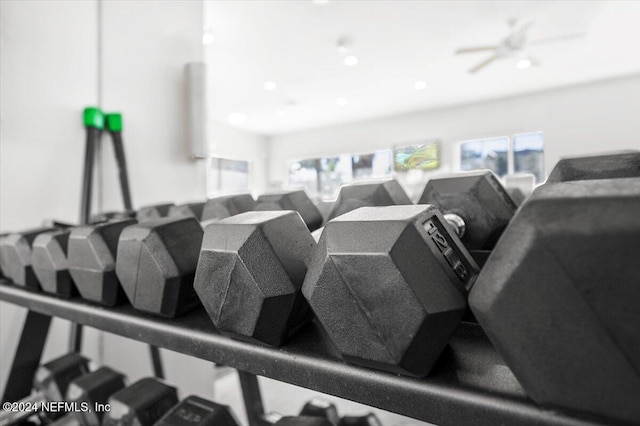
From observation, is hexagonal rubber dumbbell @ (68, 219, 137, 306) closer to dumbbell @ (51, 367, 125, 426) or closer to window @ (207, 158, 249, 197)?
dumbbell @ (51, 367, 125, 426)

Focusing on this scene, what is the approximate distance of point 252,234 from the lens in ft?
1.43

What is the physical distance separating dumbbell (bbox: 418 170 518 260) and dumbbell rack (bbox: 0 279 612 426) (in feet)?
0.66

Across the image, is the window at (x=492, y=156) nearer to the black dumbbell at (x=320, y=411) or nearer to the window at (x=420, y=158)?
the window at (x=420, y=158)

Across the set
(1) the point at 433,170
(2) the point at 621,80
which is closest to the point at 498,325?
(2) the point at 621,80

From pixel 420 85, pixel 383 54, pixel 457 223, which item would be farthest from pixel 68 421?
pixel 420 85

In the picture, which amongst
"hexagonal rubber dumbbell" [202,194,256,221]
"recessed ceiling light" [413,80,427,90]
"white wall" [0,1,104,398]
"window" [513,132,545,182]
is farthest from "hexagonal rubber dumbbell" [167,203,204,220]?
"recessed ceiling light" [413,80,427,90]

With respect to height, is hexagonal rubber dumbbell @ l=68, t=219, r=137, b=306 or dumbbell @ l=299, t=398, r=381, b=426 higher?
hexagonal rubber dumbbell @ l=68, t=219, r=137, b=306

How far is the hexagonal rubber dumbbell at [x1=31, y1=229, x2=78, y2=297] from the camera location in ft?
2.44

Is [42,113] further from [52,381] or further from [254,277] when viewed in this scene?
[254,277]

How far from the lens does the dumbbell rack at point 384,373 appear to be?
0.31m

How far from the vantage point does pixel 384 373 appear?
371 mm

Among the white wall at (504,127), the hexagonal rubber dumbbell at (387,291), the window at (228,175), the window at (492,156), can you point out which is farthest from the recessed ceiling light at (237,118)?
the hexagonal rubber dumbbell at (387,291)

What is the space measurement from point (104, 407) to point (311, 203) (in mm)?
792

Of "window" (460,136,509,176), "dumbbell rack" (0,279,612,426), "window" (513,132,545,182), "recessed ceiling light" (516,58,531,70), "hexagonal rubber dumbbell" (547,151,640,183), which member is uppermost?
"recessed ceiling light" (516,58,531,70)
